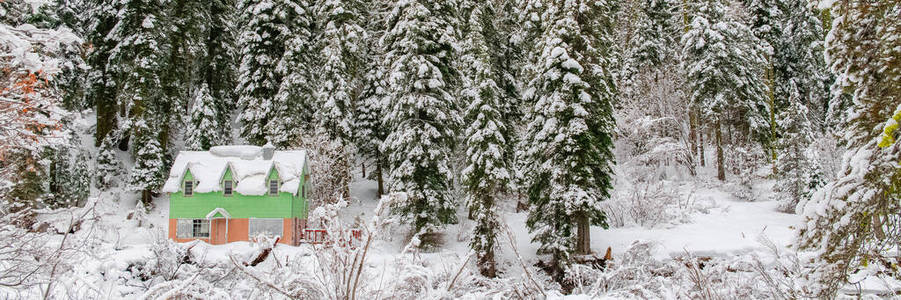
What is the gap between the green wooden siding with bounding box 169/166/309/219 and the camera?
25594 millimetres

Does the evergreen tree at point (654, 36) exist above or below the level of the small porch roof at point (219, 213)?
above

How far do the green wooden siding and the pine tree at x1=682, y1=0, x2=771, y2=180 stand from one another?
23294 millimetres

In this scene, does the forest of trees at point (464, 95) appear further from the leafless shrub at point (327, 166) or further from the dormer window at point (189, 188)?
the dormer window at point (189, 188)

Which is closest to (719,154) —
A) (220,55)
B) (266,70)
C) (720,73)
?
(720,73)

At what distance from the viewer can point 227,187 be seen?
2617 centimetres

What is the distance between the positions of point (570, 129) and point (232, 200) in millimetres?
16456

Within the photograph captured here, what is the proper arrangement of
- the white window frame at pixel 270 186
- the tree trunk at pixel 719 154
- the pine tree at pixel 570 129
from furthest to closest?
the tree trunk at pixel 719 154, the white window frame at pixel 270 186, the pine tree at pixel 570 129

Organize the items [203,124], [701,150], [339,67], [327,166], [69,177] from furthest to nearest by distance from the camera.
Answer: [701,150], [203,124], [339,67], [69,177], [327,166]

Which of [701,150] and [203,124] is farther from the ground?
[203,124]

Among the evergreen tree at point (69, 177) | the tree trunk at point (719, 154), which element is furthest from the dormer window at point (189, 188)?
the tree trunk at point (719, 154)

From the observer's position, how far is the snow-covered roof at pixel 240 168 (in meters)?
25.6

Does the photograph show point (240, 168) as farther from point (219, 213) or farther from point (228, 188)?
point (219, 213)

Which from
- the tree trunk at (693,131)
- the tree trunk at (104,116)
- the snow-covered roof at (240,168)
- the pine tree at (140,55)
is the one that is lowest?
the snow-covered roof at (240,168)

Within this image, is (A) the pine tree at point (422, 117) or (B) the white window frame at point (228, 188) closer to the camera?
(A) the pine tree at point (422, 117)
